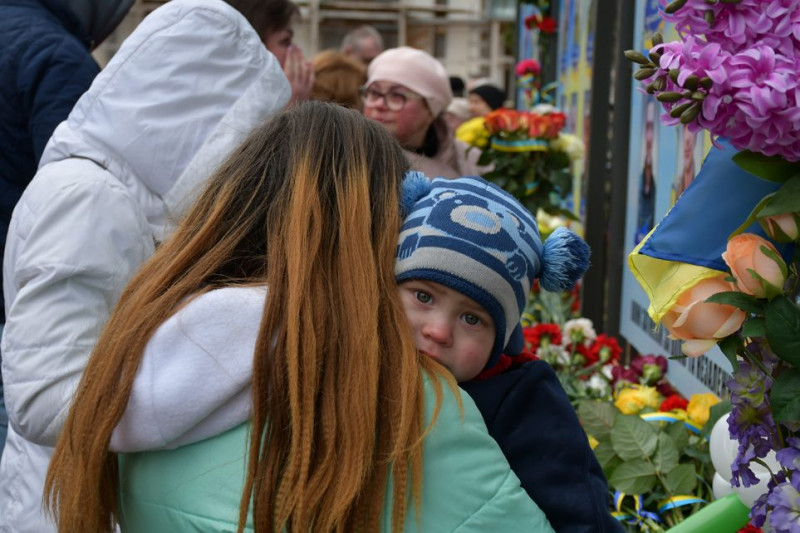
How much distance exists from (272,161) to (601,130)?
10.6ft

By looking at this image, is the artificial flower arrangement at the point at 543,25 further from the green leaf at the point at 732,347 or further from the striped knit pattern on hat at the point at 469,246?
the green leaf at the point at 732,347

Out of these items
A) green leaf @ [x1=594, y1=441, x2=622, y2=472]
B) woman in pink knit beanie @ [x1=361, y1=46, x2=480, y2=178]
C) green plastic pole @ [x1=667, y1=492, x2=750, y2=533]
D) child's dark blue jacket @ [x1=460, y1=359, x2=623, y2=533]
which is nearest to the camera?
child's dark blue jacket @ [x1=460, y1=359, x2=623, y2=533]

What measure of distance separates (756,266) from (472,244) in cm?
38

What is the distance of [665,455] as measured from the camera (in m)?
2.28

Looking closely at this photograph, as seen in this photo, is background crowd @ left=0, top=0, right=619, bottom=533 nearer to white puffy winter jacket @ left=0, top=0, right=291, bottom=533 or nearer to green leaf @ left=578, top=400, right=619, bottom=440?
white puffy winter jacket @ left=0, top=0, right=291, bottom=533

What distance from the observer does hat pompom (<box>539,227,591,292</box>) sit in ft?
5.03

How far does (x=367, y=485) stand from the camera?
47.0 inches

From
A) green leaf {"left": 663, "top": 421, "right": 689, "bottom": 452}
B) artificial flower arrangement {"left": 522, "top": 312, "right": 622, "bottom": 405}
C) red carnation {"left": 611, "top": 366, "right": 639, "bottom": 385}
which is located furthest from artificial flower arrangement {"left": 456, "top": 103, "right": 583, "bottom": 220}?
green leaf {"left": 663, "top": 421, "right": 689, "bottom": 452}

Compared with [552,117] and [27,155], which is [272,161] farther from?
[552,117]

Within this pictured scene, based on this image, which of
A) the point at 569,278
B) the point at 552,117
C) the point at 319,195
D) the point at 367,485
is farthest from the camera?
the point at 552,117

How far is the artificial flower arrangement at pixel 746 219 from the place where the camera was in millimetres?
1114

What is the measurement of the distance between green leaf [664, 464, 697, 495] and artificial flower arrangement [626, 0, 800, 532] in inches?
35.4

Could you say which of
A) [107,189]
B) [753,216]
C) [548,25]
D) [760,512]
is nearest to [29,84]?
[107,189]

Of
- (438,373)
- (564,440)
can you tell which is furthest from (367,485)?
(564,440)
